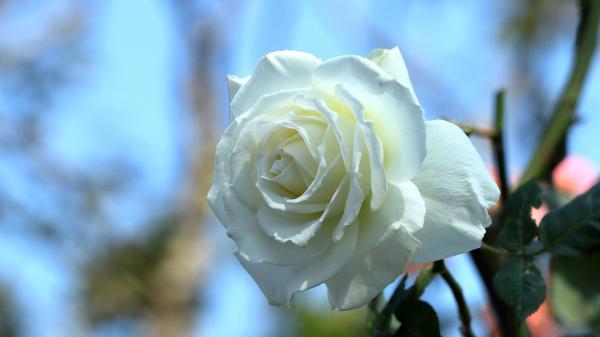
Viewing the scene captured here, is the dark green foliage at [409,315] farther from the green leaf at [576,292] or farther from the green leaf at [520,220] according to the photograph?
the green leaf at [576,292]

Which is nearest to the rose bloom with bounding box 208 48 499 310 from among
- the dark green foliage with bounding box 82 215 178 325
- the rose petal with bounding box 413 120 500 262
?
the rose petal with bounding box 413 120 500 262

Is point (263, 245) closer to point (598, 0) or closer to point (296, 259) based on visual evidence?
point (296, 259)

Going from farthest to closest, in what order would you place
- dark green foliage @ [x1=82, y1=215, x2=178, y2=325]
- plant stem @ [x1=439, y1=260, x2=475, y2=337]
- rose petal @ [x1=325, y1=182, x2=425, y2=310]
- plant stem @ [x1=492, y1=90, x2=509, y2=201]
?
dark green foliage @ [x1=82, y1=215, x2=178, y2=325] < plant stem @ [x1=492, y1=90, x2=509, y2=201] < plant stem @ [x1=439, y1=260, x2=475, y2=337] < rose petal @ [x1=325, y1=182, x2=425, y2=310]

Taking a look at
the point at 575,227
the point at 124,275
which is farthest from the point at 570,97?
the point at 124,275

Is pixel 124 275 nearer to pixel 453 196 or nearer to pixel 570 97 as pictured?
pixel 570 97

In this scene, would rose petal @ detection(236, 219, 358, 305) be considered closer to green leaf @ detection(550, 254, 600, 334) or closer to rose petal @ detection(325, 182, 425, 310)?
rose petal @ detection(325, 182, 425, 310)

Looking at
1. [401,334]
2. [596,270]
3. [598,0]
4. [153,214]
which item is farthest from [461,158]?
[153,214]

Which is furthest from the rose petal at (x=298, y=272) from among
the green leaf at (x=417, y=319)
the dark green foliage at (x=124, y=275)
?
the dark green foliage at (x=124, y=275)
